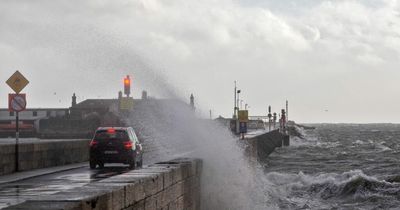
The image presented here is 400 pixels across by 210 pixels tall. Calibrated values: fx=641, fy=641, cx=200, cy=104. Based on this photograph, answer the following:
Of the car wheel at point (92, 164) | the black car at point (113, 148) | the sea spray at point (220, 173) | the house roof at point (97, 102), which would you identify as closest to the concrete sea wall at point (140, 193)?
the sea spray at point (220, 173)

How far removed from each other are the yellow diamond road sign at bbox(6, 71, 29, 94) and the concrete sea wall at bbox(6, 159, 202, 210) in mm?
6344

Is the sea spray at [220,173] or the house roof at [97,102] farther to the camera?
the house roof at [97,102]

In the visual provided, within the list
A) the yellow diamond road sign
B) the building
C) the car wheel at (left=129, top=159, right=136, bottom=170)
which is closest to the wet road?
the yellow diamond road sign

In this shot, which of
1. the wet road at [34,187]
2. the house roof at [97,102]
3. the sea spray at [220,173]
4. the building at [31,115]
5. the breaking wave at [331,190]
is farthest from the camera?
the house roof at [97,102]

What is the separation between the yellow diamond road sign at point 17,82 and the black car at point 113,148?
3.45 metres

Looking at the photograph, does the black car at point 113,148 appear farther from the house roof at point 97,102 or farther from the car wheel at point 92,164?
the house roof at point 97,102

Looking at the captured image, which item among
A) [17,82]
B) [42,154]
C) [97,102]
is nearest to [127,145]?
[42,154]

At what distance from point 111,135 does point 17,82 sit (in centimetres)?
381

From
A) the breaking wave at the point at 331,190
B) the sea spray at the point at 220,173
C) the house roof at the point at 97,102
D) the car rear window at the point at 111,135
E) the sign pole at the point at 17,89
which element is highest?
the house roof at the point at 97,102

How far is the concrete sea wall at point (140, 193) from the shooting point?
25.5 feet

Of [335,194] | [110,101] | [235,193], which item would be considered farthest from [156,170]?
[110,101]

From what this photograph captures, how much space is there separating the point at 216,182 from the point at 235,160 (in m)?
5.89

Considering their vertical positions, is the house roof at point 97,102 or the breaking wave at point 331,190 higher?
the house roof at point 97,102

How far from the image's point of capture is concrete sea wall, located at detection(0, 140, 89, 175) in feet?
64.4
